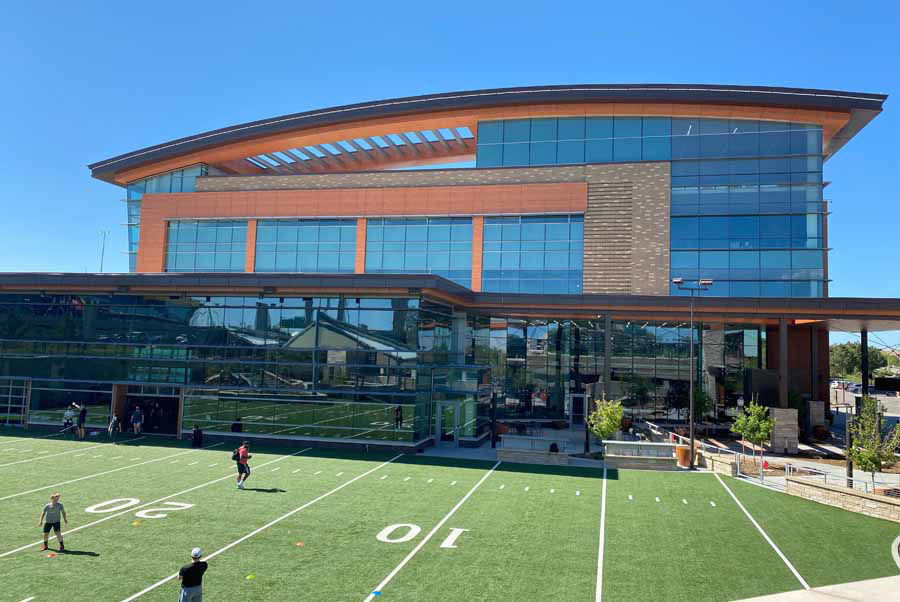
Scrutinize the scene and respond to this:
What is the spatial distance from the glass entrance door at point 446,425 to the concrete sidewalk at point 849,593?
19922 mm

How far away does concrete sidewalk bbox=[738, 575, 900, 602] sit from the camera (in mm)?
13133

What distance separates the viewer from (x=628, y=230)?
39.6 m

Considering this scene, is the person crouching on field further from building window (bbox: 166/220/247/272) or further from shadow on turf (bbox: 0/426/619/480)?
building window (bbox: 166/220/247/272)

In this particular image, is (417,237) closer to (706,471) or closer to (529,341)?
(529,341)

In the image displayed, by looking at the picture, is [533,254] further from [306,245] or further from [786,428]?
[786,428]

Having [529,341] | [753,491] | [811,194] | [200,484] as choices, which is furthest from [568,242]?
[200,484]

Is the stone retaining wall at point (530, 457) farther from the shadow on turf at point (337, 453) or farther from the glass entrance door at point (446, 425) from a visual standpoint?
the glass entrance door at point (446, 425)

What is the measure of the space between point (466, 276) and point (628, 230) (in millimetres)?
10363

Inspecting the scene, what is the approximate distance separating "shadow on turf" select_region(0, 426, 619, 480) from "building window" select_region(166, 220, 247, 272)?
15491 millimetres

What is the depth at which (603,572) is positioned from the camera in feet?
46.9

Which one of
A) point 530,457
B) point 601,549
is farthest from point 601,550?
point 530,457

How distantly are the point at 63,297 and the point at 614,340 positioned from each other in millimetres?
32601

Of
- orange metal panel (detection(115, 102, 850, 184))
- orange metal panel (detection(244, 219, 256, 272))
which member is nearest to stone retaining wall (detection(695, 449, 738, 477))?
orange metal panel (detection(115, 102, 850, 184))

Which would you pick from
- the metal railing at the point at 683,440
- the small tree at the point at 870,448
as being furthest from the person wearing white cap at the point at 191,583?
the metal railing at the point at 683,440
